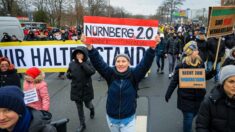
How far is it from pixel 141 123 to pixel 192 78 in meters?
1.68

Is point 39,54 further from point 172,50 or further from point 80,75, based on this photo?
point 172,50

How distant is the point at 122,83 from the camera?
3531 mm

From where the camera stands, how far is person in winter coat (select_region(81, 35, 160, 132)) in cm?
353

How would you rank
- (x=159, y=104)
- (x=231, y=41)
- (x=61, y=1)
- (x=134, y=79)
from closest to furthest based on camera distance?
(x=134, y=79)
(x=159, y=104)
(x=231, y=41)
(x=61, y=1)

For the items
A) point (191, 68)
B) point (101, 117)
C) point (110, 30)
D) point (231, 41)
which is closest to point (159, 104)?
point (101, 117)

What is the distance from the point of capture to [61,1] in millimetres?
35438

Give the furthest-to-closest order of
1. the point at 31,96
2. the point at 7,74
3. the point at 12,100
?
the point at 7,74, the point at 31,96, the point at 12,100

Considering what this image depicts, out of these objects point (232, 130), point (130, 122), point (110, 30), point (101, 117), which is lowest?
point (101, 117)

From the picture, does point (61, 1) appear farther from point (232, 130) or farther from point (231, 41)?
point (232, 130)

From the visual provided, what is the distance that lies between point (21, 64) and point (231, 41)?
860 centimetres

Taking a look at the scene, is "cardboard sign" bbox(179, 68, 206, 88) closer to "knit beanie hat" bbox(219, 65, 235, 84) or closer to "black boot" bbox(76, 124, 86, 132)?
"knit beanie hat" bbox(219, 65, 235, 84)

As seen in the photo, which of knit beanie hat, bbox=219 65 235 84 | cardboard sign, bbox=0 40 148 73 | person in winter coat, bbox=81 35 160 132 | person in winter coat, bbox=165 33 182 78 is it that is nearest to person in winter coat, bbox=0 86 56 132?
person in winter coat, bbox=81 35 160 132

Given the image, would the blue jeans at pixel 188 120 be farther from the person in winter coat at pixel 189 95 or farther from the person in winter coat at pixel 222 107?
the person in winter coat at pixel 222 107

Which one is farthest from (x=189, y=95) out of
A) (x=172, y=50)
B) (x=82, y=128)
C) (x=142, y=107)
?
(x=172, y=50)
